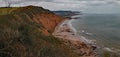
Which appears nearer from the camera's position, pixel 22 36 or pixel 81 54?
pixel 22 36

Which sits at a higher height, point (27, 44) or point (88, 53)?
point (27, 44)

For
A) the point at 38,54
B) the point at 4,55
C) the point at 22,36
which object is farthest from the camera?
the point at 22,36

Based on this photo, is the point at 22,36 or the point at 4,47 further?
the point at 22,36

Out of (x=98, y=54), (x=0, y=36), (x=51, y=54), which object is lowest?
(x=98, y=54)

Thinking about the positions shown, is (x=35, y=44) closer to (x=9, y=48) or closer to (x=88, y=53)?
(x=9, y=48)

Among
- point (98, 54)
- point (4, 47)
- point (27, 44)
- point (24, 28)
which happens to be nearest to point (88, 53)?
point (98, 54)

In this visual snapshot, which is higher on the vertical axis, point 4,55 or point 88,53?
point 4,55

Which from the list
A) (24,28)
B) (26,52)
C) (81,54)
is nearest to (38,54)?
(26,52)

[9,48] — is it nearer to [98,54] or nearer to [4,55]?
[4,55]

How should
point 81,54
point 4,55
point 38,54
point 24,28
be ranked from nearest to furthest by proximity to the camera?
point 4,55
point 38,54
point 24,28
point 81,54
